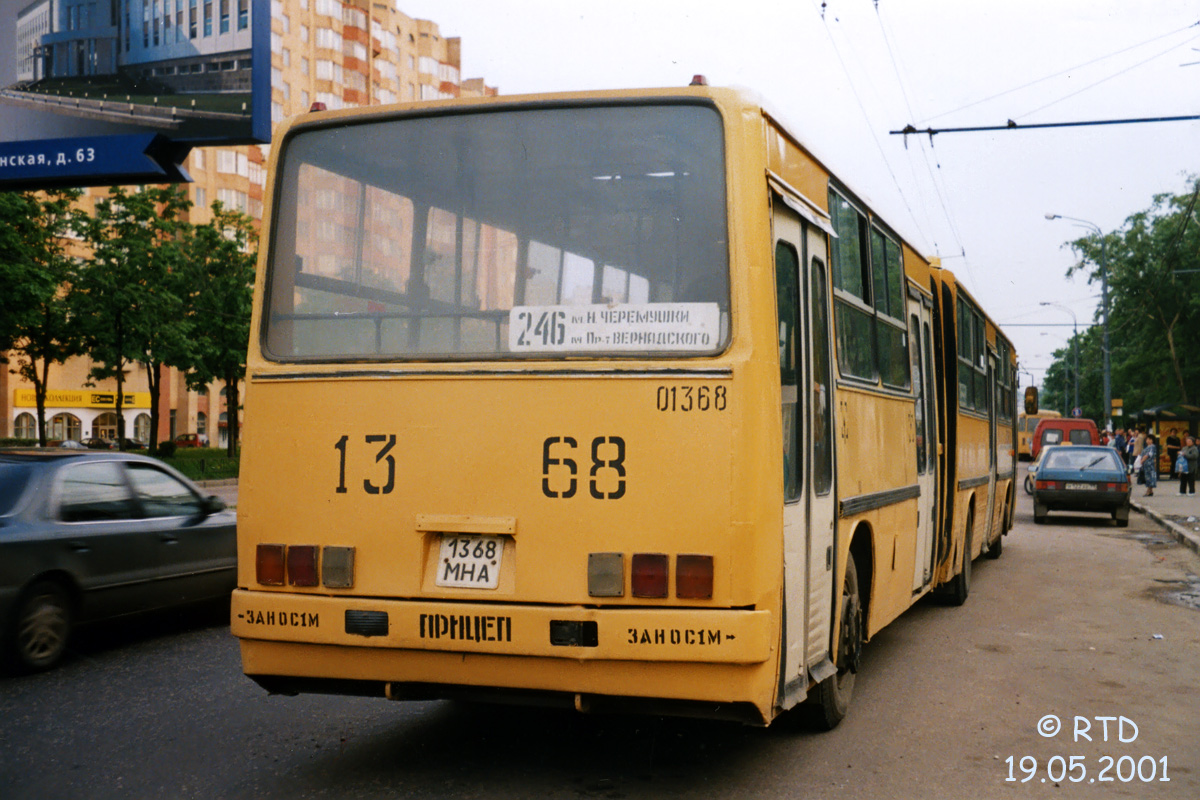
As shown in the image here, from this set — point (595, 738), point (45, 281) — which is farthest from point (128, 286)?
point (595, 738)

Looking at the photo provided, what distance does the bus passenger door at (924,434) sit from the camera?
966 cm

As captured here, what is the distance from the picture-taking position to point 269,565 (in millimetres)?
5551

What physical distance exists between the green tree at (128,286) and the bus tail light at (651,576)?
34.3 meters

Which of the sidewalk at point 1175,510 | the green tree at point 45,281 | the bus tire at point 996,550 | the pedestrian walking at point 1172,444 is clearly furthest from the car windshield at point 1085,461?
the green tree at point 45,281

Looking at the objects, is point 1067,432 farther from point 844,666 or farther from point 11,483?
point 11,483

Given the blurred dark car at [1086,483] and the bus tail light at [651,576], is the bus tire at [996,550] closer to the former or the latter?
the blurred dark car at [1086,483]

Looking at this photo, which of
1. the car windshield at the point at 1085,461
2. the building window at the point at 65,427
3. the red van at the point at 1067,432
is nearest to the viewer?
the car windshield at the point at 1085,461

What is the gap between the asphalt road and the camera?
224 inches

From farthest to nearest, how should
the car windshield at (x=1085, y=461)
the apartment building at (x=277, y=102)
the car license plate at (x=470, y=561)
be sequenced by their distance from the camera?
the apartment building at (x=277, y=102) → the car windshield at (x=1085, y=461) → the car license plate at (x=470, y=561)

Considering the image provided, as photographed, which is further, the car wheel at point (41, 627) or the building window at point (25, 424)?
the building window at point (25, 424)

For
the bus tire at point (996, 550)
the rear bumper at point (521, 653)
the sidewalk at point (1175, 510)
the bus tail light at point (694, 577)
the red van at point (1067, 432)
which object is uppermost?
the red van at point (1067, 432)

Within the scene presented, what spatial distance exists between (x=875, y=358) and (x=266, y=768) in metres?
4.21

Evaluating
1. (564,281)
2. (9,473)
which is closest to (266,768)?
(564,281)

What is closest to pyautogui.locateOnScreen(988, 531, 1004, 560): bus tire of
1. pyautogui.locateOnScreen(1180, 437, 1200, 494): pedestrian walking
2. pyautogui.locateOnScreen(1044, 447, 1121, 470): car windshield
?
pyautogui.locateOnScreen(1044, 447, 1121, 470): car windshield
